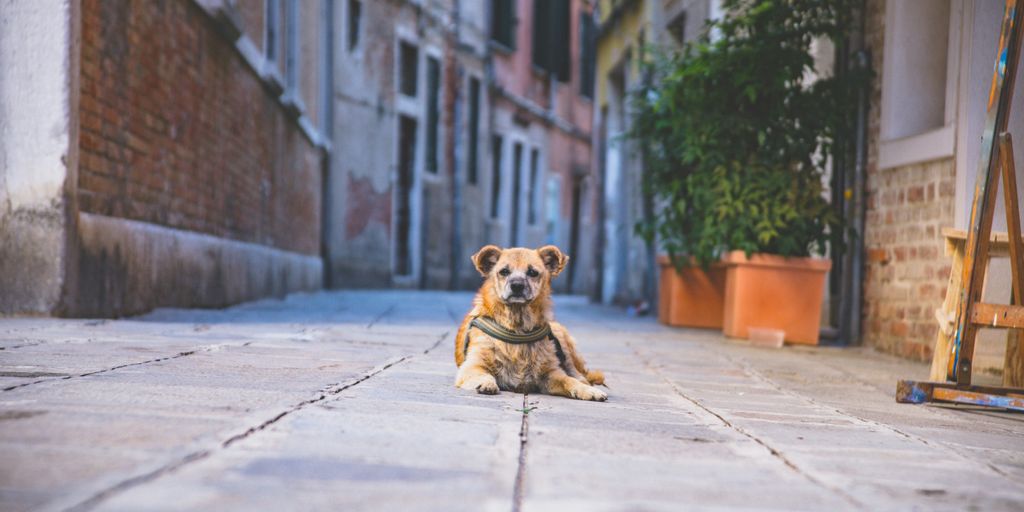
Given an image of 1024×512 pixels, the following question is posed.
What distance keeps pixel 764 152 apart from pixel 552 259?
190 inches

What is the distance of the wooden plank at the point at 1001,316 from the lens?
464cm

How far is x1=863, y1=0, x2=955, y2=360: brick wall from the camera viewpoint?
7.29 m

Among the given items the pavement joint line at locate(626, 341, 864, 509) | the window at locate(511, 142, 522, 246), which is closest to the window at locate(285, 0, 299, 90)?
the pavement joint line at locate(626, 341, 864, 509)

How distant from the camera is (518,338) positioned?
4.53m

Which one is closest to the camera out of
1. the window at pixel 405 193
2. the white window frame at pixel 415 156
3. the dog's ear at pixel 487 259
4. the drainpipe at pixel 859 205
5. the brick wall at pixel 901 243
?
the dog's ear at pixel 487 259

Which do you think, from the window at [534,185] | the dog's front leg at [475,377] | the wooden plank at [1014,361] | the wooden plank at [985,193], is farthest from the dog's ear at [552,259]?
the window at [534,185]

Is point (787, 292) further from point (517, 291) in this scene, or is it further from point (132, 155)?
point (132, 155)

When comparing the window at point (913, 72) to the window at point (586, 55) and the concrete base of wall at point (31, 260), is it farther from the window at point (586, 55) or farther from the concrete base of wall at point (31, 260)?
the window at point (586, 55)

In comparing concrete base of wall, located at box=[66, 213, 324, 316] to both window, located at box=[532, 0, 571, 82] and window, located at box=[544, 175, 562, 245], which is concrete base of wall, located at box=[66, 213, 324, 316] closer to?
window, located at box=[544, 175, 562, 245]

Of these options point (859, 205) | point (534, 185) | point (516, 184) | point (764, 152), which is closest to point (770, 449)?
point (859, 205)

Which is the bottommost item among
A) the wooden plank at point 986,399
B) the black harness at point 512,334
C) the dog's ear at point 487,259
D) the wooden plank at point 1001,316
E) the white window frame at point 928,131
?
the wooden plank at point 986,399

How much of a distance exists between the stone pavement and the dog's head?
0.49 meters

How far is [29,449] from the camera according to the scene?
2477mm

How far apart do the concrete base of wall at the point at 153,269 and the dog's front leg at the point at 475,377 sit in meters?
3.46
